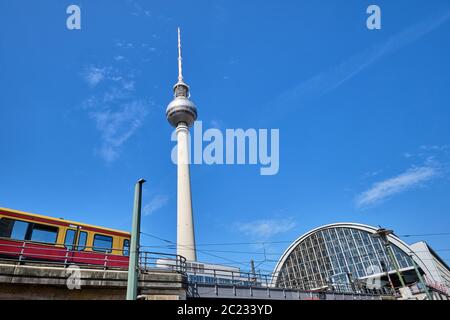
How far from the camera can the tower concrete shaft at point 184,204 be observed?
41.0m

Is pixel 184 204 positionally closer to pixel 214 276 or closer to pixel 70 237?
pixel 214 276

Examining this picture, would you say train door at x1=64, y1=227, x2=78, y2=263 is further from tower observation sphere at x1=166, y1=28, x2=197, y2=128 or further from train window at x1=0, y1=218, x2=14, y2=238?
tower observation sphere at x1=166, y1=28, x2=197, y2=128

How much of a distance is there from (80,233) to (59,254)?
155cm

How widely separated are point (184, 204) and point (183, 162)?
7479 millimetres

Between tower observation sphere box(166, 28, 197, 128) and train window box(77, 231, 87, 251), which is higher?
tower observation sphere box(166, 28, 197, 128)

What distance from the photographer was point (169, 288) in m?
14.8

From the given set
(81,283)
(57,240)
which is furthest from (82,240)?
(81,283)

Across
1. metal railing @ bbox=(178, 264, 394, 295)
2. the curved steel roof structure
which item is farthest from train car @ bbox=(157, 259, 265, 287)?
the curved steel roof structure

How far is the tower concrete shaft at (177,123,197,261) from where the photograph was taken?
41.0 meters

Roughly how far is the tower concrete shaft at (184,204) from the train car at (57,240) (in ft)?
75.4

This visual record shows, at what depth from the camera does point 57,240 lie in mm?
16422
